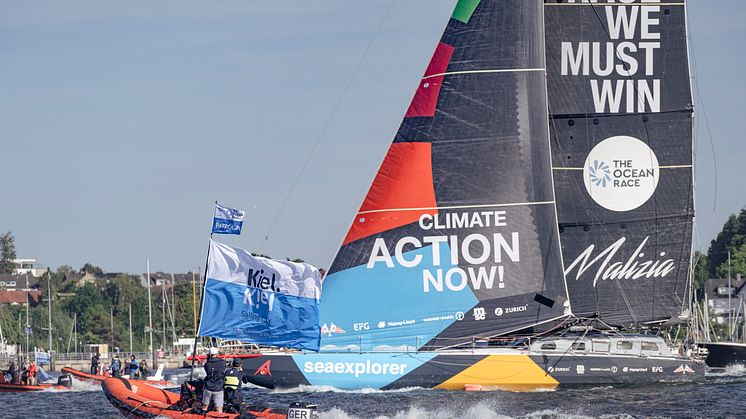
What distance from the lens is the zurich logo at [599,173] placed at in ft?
142

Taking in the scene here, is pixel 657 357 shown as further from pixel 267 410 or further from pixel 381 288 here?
pixel 267 410

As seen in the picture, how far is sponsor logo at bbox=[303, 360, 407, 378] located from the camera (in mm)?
39906

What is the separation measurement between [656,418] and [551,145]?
13.8 meters

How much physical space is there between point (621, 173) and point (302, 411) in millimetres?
18788

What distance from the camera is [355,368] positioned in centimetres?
4000

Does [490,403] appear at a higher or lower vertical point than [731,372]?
higher

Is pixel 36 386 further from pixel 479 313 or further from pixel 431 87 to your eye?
pixel 431 87

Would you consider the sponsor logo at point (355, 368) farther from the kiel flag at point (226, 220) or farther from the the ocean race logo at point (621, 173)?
the the ocean race logo at point (621, 173)

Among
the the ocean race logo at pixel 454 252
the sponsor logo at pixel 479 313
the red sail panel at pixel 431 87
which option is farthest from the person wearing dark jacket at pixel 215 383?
the red sail panel at pixel 431 87

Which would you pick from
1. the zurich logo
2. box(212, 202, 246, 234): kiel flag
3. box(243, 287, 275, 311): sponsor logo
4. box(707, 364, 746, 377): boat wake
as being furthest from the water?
the zurich logo

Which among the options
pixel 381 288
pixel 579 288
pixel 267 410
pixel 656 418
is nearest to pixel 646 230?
pixel 579 288

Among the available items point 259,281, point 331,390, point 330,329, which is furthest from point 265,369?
point 259,281

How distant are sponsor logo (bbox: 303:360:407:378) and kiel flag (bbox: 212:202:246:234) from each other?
249 inches

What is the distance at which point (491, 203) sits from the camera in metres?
41.1
